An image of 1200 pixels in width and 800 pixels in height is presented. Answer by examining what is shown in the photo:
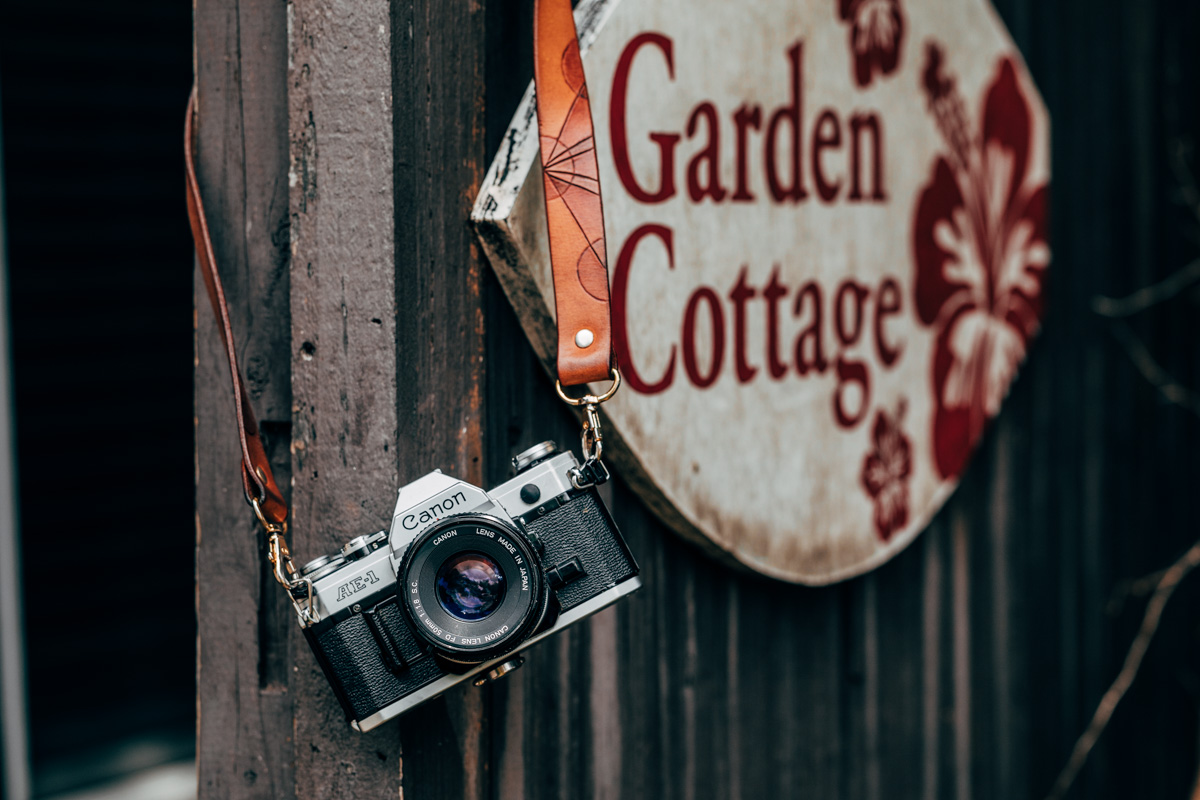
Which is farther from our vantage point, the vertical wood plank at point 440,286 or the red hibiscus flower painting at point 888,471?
the red hibiscus flower painting at point 888,471

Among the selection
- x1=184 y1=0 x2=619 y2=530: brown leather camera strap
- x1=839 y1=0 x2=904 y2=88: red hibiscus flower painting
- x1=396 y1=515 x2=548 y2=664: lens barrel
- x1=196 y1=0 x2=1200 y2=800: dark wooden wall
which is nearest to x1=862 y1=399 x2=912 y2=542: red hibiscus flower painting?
x1=196 y1=0 x2=1200 y2=800: dark wooden wall

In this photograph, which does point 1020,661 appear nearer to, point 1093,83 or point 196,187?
point 1093,83

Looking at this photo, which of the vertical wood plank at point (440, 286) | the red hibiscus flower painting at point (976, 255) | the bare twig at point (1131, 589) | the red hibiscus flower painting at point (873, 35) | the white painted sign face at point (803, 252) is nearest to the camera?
the vertical wood plank at point (440, 286)

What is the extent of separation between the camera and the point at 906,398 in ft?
4.93

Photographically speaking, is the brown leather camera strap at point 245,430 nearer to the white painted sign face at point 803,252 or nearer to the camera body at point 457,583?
the camera body at point 457,583

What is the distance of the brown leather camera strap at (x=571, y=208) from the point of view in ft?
3.17

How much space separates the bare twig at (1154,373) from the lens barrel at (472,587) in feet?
5.35

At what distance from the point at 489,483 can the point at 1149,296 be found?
5.42ft

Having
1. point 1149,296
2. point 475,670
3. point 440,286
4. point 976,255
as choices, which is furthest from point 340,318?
point 1149,296

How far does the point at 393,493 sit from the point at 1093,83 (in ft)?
5.58

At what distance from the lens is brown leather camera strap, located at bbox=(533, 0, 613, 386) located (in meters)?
0.97

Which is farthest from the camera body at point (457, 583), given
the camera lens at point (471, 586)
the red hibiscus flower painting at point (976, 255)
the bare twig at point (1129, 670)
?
the bare twig at point (1129, 670)

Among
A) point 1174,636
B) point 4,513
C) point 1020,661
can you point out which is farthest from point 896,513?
point 4,513

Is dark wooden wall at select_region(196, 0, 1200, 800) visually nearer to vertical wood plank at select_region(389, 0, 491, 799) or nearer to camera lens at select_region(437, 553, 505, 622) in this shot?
vertical wood plank at select_region(389, 0, 491, 799)
